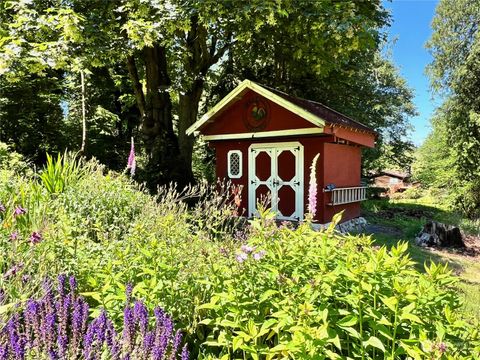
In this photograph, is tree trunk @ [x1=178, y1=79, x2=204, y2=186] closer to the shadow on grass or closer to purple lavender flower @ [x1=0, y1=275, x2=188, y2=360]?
the shadow on grass

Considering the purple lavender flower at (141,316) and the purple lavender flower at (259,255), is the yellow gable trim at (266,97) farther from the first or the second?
the purple lavender flower at (141,316)

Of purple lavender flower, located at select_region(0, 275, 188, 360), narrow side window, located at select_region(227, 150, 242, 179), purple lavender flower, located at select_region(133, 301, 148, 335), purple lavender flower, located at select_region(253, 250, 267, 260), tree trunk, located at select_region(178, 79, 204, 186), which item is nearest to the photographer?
purple lavender flower, located at select_region(0, 275, 188, 360)

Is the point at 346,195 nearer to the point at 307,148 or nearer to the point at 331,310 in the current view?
the point at 307,148

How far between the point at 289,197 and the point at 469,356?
9317mm

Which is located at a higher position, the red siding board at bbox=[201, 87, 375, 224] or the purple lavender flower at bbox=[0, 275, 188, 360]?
the red siding board at bbox=[201, 87, 375, 224]

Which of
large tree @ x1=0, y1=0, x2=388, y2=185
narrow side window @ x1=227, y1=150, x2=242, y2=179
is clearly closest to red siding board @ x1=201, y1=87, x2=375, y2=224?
narrow side window @ x1=227, y1=150, x2=242, y2=179

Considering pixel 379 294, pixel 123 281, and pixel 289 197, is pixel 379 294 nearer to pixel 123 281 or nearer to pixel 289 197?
pixel 123 281

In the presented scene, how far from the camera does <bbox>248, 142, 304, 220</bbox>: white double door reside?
1080 centimetres

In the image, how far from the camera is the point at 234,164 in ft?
39.8

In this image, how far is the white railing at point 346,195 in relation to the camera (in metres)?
11.1

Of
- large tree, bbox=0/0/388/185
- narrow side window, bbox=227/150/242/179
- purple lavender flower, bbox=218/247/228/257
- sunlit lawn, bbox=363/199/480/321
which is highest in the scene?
large tree, bbox=0/0/388/185

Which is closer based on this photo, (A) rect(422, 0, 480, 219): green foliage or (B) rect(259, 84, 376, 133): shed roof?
(B) rect(259, 84, 376, 133): shed roof

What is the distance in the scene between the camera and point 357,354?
6.35ft

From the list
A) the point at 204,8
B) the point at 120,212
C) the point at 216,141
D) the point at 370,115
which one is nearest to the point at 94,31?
the point at 204,8
